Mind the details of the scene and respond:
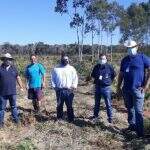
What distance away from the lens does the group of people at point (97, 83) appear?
9.49m

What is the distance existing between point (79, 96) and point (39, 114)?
4763mm

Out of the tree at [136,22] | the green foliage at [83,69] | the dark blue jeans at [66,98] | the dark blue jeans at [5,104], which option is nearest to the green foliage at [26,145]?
the dark blue jeans at [5,104]

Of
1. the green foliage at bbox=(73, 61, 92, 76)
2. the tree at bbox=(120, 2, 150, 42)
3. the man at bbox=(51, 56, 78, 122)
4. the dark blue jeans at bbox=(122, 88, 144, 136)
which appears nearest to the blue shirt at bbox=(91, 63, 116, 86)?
the man at bbox=(51, 56, 78, 122)

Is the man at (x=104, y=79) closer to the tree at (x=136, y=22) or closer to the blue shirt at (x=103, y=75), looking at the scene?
the blue shirt at (x=103, y=75)

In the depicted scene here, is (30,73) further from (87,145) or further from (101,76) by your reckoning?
(87,145)

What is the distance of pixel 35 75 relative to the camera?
40.4 feet

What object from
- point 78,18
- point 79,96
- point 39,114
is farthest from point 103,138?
point 78,18

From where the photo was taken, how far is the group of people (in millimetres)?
9492

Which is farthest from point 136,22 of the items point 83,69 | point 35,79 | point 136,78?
point 136,78

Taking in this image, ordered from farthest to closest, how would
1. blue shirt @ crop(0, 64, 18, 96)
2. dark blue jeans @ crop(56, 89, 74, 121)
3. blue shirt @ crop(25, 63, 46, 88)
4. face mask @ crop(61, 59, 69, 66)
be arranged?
blue shirt @ crop(25, 63, 46, 88) → dark blue jeans @ crop(56, 89, 74, 121) → face mask @ crop(61, 59, 69, 66) → blue shirt @ crop(0, 64, 18, 96)

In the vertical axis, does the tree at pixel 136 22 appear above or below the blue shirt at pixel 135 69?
above

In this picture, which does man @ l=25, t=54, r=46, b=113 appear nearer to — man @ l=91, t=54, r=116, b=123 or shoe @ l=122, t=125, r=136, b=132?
man @ l=91, t=54, r=116, b=123

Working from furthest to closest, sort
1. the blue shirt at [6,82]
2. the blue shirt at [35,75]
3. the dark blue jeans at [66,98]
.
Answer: the blue shirt at [35,75] → the dark blue jeans at [66,98] → the blue shirt at [6,82]

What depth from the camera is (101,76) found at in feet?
35.5
